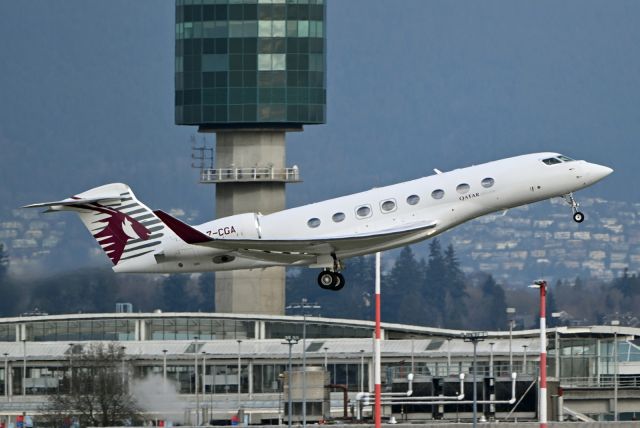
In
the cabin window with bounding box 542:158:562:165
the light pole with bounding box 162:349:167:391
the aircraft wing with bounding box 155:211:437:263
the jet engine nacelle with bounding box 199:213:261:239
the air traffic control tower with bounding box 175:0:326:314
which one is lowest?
the light pole with bounding box 162:349:167:391

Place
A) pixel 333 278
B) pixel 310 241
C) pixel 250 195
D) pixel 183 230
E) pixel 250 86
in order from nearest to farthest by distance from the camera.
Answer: pixel 183 230 → pixel 310 241 → pixel 333 278 → pixel 250 195 → pixel 250 86

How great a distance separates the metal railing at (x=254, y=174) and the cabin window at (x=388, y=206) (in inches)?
3451

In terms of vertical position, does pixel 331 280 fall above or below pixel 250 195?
below

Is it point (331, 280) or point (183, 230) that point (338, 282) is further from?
point (183, 230)

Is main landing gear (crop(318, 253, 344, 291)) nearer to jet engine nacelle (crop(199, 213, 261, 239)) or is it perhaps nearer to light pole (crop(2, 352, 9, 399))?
jet engine nacelle (crop(199, 213, 261, 239))

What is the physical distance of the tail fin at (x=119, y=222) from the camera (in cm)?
8425

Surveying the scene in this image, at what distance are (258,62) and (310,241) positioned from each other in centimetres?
9356

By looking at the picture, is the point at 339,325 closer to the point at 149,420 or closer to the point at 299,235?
the point at 149,420

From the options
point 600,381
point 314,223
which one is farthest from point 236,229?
point 600,381

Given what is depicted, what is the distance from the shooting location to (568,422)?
96.5 m

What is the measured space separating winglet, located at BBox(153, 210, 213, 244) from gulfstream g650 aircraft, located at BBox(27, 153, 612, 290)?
0.12ft

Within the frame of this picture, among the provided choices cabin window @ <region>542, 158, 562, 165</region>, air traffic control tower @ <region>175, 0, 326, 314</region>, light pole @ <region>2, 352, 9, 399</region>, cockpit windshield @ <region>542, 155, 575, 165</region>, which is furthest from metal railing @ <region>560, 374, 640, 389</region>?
air traffic control tower @ <region>175, 0, 326, 314</region>

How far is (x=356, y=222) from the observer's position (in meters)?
81.6

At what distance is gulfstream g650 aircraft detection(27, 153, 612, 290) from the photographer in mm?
81000
